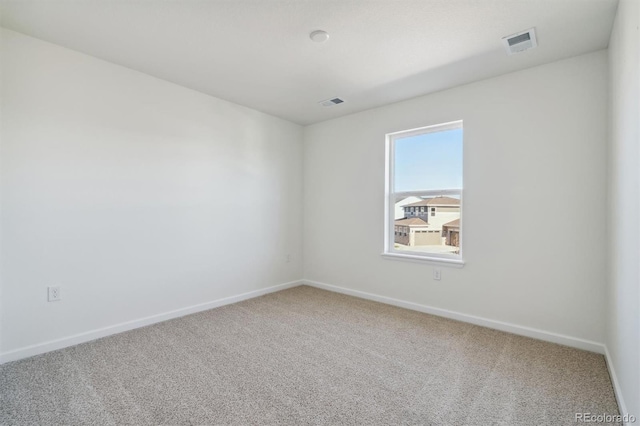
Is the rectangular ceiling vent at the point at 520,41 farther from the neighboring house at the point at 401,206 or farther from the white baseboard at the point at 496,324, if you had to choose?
the white baseboard at the point at 496,324

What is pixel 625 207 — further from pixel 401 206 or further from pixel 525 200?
pixel 401 206

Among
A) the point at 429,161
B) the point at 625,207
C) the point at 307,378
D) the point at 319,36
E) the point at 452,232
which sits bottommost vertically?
the point at 307,378

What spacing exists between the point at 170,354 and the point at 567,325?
3290 mm

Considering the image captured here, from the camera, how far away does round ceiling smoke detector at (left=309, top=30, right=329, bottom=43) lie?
218 centimetres

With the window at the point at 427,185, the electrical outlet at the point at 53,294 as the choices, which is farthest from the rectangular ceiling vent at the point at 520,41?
the electrical outlet at the point at 53,294

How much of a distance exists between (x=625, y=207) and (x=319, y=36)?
2.25 meters

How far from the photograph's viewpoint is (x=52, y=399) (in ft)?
5.77

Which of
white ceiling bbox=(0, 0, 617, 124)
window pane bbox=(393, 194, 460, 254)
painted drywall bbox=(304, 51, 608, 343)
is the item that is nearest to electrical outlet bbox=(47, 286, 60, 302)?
white ceiling bbox=(0, 0, 617, 124)

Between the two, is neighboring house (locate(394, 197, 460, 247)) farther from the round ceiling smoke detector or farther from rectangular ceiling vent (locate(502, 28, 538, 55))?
the round ceiling smoke detector

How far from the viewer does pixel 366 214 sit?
12.7 ft

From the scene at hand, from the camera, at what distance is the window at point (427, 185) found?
3.21 metres

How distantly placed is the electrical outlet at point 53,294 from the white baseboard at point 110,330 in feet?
1.09

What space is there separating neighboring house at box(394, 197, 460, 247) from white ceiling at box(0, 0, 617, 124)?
4.18ft

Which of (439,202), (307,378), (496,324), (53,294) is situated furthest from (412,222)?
(53,294)
